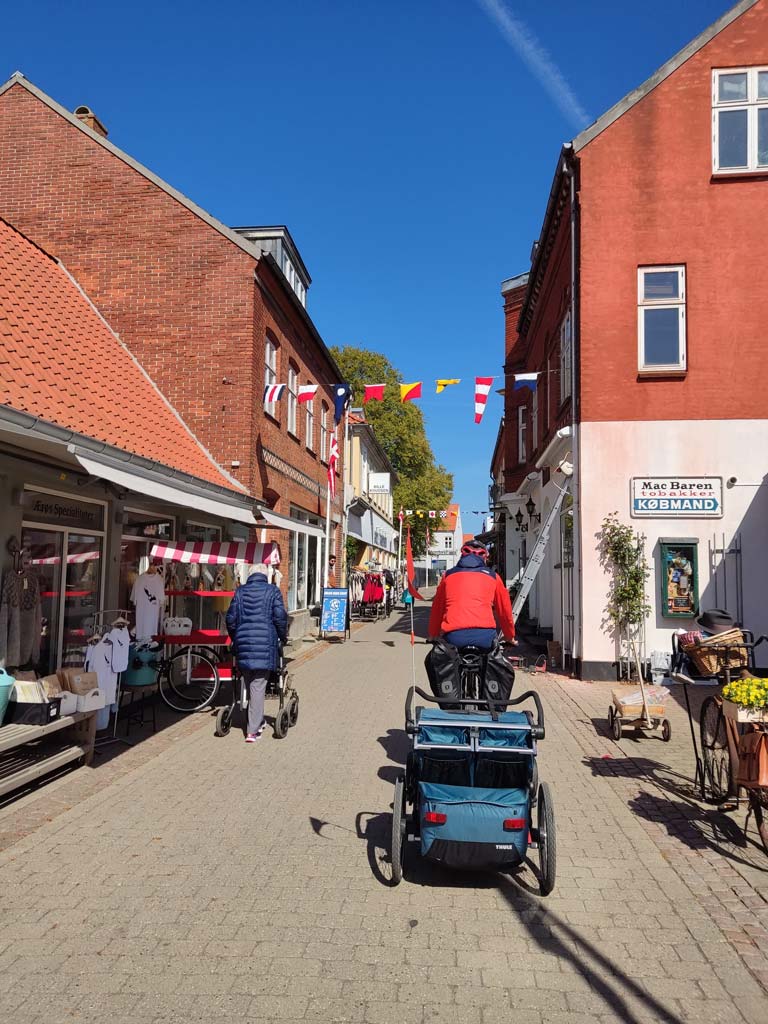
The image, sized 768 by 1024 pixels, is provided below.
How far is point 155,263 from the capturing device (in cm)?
1387

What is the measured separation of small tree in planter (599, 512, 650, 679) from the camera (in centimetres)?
1223

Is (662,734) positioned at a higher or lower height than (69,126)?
lower

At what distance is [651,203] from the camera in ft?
→ 42.0

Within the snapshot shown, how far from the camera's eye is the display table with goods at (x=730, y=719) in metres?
4.84

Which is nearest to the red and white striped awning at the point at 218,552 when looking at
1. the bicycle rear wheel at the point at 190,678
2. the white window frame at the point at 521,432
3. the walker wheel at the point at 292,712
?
the bicycle rear wheel at the point at 190,678

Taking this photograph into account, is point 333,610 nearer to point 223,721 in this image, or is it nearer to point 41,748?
A: point 223,721

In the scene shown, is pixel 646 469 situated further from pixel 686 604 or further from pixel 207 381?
pixel 207 381

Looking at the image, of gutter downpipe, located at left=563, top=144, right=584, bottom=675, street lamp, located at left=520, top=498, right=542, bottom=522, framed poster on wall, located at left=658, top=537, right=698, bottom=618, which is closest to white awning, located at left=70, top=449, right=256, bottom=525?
gutter downpipe, located at left=563, top=144, right=584, bottom=675

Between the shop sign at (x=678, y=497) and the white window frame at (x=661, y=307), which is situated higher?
the white window frame at (x=661, y=307)

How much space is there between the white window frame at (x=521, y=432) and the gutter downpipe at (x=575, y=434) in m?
10.6

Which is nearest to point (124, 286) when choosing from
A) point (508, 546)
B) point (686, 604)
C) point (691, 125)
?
Result: point (691, 125)

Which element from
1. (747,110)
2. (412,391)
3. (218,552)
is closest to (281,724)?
(218,552)

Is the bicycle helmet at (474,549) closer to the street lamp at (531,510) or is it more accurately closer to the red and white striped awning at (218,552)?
the red and white striped awning at (218,552)

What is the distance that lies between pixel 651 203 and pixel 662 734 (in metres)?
8.84
